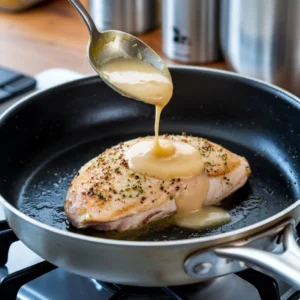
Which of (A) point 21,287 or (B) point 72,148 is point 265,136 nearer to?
(B) point 72,148

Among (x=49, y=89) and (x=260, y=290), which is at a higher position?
(x=49, y=89)

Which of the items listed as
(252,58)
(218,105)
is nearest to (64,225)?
(218,105)

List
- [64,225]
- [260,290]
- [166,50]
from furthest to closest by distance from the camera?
[166,50], [64,225], [260,290]

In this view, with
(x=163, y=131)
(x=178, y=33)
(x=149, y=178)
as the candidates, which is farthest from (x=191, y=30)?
(x=149, y=178)

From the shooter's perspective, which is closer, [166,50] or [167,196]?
[167,196]

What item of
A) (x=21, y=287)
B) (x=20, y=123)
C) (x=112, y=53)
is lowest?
(x=21, y=287)

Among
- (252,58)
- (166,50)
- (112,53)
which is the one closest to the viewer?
(112,53)

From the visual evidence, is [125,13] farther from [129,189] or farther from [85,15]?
[129,189]
